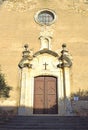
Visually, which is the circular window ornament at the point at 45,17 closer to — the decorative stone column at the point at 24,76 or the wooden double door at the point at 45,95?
the decorative stone column at the point at 24,76

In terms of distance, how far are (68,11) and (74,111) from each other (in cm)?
632

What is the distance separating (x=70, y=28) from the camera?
59.4 feet

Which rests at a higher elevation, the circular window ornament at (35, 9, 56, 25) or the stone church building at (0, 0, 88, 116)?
the circular window ornament at (35, 9, 56, 25)

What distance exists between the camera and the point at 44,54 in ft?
57.9

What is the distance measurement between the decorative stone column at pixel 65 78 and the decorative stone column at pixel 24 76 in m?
1.79

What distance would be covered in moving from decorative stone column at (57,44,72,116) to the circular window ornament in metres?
2.06

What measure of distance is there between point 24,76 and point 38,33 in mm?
2826

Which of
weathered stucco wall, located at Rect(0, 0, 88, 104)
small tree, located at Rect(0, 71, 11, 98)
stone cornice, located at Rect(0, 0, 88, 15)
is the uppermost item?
stone cornice, located at Rect(0, 0, 88, 15)

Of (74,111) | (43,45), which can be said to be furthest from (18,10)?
(74,111)

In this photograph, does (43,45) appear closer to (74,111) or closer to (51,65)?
(51,65)

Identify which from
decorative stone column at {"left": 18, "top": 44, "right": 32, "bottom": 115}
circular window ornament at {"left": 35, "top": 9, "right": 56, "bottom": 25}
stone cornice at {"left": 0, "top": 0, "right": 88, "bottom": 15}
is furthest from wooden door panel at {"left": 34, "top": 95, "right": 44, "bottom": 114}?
stone cornice at {"left": 0, "top": 0, "right": 88, "bottom": 15}

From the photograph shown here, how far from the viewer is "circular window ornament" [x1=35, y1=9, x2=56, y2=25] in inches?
726

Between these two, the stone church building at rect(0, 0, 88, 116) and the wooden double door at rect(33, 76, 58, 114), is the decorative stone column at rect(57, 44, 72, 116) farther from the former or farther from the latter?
the wooden double door at rect(33, 76, 58, 114)

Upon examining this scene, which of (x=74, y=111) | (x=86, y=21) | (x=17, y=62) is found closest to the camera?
(x=74, y=111)
